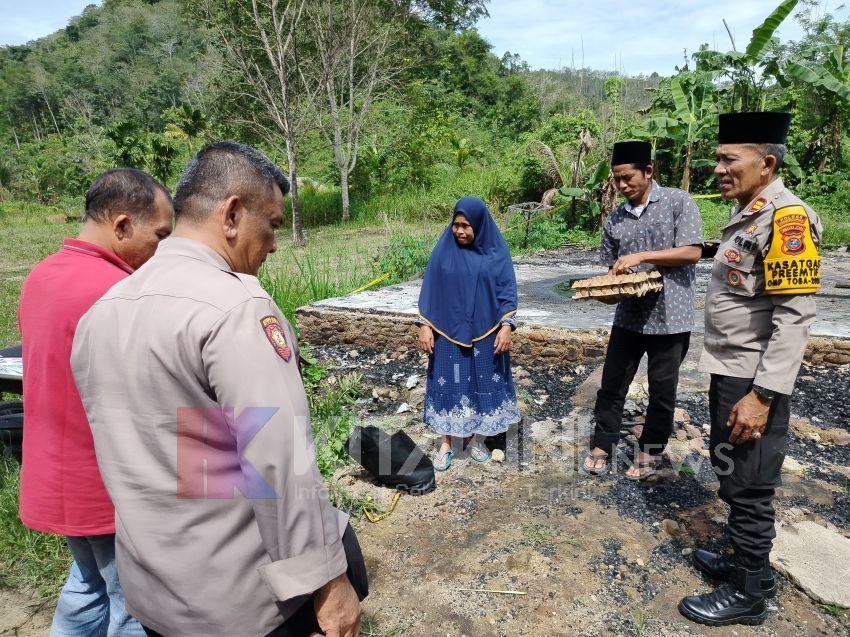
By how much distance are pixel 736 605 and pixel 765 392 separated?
842 millimetres

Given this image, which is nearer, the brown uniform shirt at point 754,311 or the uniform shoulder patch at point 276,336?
the uniform shoulder patch at point 276,336

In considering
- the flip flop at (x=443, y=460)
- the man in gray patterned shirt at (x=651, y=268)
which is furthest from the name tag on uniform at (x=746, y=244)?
the flip flop at (x=443, y=460)

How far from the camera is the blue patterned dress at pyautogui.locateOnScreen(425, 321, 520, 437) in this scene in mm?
3215

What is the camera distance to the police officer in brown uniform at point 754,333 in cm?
177

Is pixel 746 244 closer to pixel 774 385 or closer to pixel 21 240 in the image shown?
pixel 774 385

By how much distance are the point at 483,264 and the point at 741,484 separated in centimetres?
171

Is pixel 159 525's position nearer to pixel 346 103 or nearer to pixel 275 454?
pixel 275 454

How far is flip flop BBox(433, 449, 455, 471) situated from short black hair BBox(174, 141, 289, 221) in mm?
2452

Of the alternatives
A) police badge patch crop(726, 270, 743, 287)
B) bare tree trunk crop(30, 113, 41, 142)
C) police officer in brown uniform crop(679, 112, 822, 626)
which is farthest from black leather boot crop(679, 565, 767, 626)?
bare tree trunk crop(30, 113, 41, 142)

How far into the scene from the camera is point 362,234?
546 inches

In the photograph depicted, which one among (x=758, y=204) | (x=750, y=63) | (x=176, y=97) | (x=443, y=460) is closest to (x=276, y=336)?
(x=758, y=204)

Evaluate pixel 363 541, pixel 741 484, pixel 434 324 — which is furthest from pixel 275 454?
pixel 434 324

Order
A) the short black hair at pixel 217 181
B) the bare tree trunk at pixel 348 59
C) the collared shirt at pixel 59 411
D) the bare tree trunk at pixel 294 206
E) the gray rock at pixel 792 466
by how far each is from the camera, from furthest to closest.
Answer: the bare tree trunk at pixel 348 59
the bare tree trunk at pixel 294 206
the gray rock at pixel 792 466
the collared shirt at pixel 59 411
the short black hair at pixel 217 181

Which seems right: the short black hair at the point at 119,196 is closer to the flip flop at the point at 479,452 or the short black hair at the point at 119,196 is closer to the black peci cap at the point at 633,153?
the black peci cap at the point at 633,153
